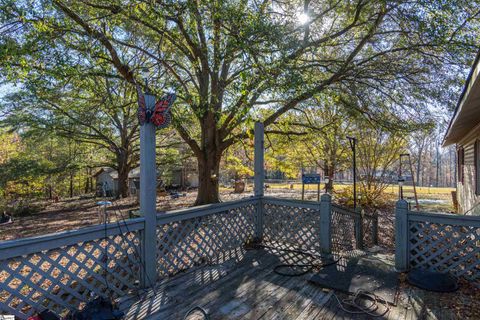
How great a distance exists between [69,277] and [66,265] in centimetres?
13

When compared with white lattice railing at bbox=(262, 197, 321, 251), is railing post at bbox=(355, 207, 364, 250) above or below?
below

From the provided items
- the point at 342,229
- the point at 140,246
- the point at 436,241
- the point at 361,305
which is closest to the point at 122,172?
the point at 342,229

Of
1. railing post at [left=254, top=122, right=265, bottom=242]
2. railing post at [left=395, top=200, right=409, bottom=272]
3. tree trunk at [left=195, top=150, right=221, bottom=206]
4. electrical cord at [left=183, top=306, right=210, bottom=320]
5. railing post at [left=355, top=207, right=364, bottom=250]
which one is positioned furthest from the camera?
tree trunk at [left=195, top=150, right=221, bottom=206]

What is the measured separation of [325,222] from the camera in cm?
434

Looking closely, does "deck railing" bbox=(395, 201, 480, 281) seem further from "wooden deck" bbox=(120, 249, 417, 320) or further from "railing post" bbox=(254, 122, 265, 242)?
"railing post" bbox=(254, 122, 265, 242)

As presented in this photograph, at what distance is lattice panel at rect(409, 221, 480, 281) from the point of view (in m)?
3.31

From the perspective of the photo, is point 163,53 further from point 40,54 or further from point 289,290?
point 289,290

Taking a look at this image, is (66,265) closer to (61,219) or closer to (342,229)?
(342,229)

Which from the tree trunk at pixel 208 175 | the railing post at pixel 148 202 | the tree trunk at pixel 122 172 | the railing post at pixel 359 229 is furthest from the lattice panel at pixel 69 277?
the tree trunk at pixel 122 172

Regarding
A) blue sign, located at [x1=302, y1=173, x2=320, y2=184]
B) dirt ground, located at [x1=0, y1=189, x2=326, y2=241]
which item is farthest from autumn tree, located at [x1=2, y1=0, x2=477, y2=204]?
dirt ground, located at [x1=0, y1=189, x2=326, y2=241]

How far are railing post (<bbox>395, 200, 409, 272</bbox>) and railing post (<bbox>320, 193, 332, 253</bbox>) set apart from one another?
0.95 meters

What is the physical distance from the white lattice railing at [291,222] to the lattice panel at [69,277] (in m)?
2.55

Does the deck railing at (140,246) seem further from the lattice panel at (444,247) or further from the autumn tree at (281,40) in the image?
the autumn tree at (281,40)

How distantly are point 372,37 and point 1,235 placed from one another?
11.4 meters
